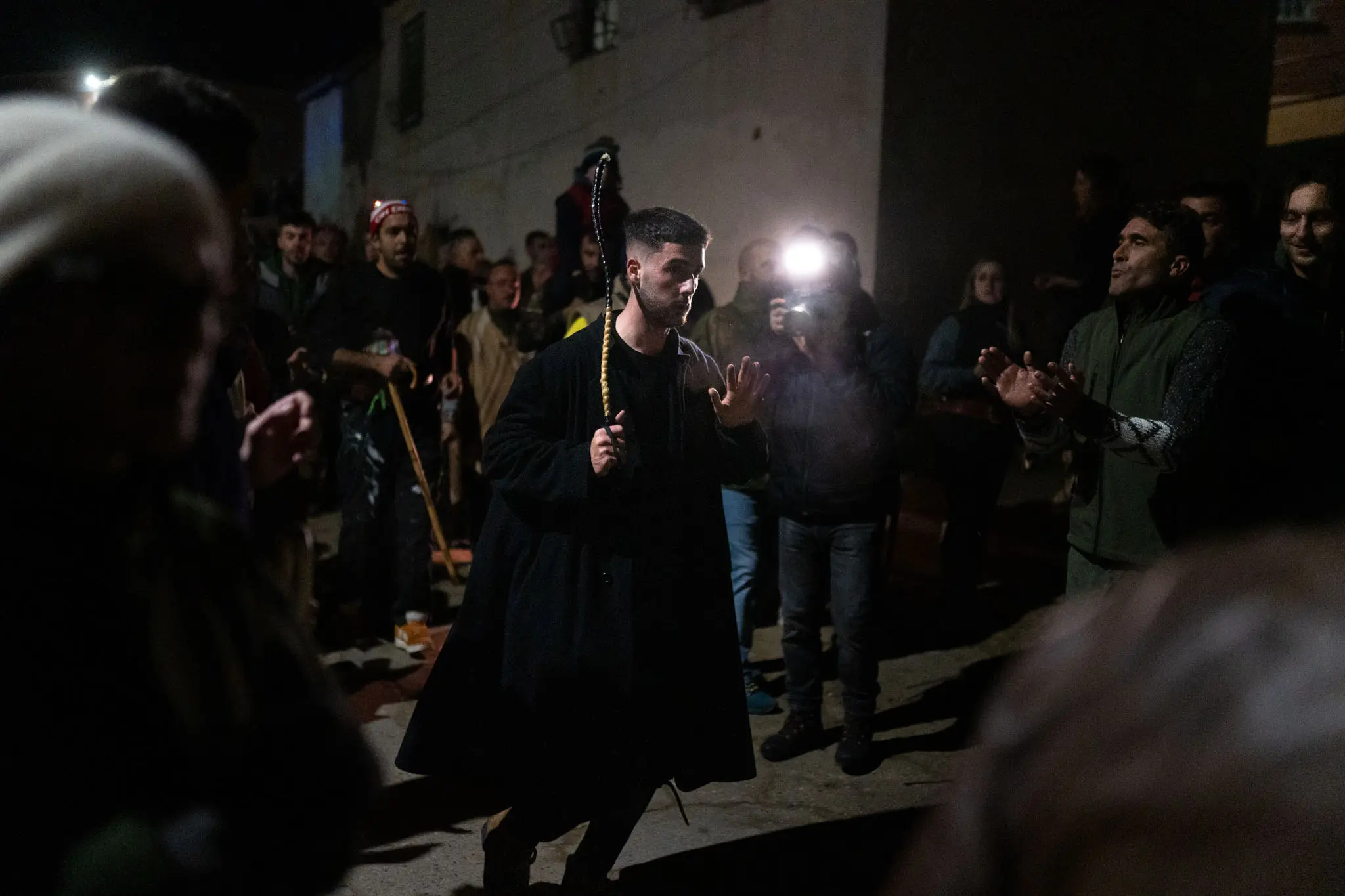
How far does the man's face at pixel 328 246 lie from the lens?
975cm

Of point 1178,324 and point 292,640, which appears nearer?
point 292,640

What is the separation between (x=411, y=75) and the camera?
789 inches

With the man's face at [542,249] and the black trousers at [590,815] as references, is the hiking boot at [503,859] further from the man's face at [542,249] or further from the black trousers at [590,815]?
the man's face at [542,249]

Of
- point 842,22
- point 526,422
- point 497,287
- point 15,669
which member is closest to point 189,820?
point 15,669

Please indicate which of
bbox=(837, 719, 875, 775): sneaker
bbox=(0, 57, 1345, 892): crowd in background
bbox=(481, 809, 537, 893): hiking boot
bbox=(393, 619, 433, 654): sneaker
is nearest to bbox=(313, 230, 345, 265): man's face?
bbox=(0, 57, 1345, 892): crowd in background

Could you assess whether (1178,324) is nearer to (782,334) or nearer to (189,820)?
(782,334)

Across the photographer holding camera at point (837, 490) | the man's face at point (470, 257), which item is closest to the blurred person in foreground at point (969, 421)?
the photographer holding camera at point (837, 490)

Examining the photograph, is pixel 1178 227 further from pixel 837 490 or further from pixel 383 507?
pixel 383 507

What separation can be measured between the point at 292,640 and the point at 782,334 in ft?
13.1

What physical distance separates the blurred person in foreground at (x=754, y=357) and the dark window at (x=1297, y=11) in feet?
53.3

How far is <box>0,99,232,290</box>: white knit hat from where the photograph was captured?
1171mm

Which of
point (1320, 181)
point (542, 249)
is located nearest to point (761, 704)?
point (1320, 181)

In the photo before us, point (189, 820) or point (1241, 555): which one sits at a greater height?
point (1241, 555)

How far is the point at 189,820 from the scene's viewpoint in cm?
120
